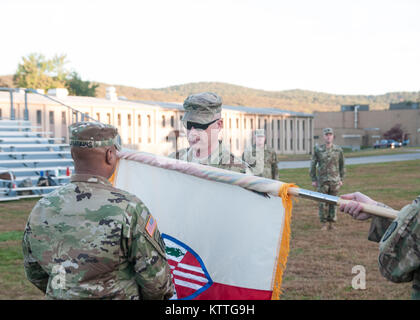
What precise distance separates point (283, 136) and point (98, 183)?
5299 cm

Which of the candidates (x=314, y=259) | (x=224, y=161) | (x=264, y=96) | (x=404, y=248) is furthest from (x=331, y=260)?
(x=264, y=96)

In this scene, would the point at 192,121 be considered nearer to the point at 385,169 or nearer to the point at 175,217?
the point at 175,217

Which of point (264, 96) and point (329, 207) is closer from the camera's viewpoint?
point (329, 207)

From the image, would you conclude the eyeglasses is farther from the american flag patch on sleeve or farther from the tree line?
the tree line

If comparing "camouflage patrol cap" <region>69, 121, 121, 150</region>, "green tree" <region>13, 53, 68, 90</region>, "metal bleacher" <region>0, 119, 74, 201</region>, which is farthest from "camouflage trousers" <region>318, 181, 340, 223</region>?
"green tree" <region>13, 53, 68, 90</region>

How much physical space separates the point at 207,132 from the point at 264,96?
167228 mm

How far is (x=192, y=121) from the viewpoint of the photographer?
341cm

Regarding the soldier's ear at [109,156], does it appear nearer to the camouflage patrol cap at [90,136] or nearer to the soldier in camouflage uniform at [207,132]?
the camouflage patrol cap at [90,136]

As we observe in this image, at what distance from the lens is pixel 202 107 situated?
11.0ft

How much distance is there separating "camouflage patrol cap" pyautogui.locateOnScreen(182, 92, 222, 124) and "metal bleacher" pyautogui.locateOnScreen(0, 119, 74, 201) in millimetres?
12897

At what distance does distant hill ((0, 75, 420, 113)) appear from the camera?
143m

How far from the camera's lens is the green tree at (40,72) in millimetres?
66312

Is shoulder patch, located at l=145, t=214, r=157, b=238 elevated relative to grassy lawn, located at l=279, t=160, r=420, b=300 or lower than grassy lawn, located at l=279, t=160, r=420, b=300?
elevated

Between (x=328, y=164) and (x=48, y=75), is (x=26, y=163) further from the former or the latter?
(x=48, y=75)
